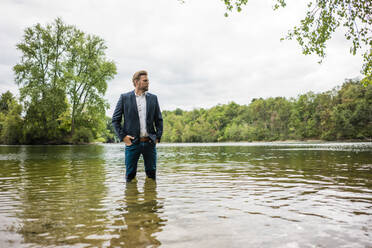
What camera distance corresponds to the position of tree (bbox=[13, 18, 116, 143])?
138ft

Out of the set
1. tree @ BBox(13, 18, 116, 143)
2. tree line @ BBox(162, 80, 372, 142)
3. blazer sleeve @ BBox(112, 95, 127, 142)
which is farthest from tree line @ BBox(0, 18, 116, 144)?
tree line @ BBox(162, 80, 372, 142)

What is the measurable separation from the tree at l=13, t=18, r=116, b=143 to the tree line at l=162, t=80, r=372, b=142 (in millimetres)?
58674

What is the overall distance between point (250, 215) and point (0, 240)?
8.92 ft

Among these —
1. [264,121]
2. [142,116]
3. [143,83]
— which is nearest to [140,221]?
[142,116]

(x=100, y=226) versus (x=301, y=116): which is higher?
(x=301, y=116)

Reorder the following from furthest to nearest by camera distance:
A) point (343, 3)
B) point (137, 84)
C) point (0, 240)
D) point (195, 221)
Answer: point (343, 3), point (137, 84), point (195, 221), point (0, 240)

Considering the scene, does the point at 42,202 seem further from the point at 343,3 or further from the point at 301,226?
the point at 343,3

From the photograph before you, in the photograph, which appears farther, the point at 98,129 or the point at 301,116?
Result: the point at 301,116

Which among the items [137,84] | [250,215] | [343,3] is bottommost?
[250,215]

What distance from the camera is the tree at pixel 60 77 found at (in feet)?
138

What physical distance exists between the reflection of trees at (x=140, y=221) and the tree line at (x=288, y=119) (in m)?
73.6

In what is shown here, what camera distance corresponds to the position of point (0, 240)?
8.72 ft

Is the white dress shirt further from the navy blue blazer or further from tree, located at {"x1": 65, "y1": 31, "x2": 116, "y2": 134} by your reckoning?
tree, located at {"x1": 65, "y1": 31, "x2": 116, "y2": 134}

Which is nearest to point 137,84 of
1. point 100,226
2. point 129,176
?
point 129,176
